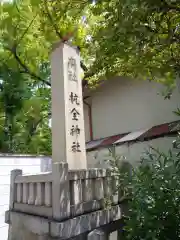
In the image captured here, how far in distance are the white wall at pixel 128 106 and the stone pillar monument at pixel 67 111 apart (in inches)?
133

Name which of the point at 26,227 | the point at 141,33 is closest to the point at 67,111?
the point at 141,33

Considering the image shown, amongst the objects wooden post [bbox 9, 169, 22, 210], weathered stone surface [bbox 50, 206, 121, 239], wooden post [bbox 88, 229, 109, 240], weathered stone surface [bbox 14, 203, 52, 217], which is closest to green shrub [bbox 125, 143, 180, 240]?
wooden post [bbox 88, 229, 109, 240]

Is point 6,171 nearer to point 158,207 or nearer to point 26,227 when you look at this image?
point 26,227

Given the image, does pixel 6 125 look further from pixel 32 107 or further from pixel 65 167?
pixel 65 167

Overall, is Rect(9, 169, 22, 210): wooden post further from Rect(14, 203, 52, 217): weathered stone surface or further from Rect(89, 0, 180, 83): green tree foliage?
Rect(89, 0, 180, 83): green tree foliage

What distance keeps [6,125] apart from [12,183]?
771 centimetres

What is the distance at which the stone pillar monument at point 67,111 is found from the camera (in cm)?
496

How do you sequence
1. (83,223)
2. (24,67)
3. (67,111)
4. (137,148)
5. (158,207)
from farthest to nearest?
1. (24,67)
2. (137,148)
3. (67,111)
4. (83,223)
5. (158,207)

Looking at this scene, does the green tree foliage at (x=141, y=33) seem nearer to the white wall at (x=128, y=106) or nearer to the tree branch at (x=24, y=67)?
the white wall at (x=128, y=106)

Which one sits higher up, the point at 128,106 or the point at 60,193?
the point at 128,106

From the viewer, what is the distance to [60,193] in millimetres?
3576

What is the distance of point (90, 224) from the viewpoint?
3.89m

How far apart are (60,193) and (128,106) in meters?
5.69

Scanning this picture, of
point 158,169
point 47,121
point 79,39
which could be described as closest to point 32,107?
point 47,121
